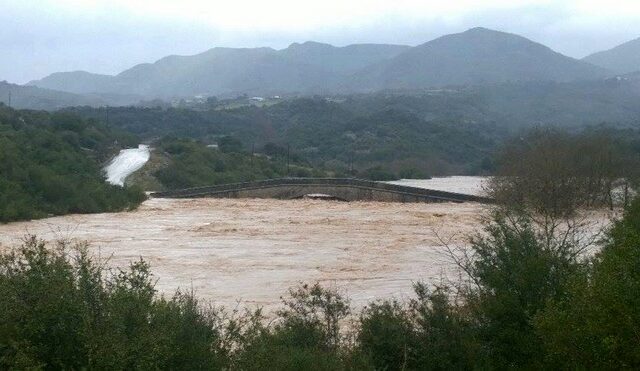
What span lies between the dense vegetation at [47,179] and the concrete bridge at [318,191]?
476 centimetres

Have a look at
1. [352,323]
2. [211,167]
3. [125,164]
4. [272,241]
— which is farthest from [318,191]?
[352,323]

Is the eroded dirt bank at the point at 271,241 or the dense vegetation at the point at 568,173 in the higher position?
the dense vegetation at the point at 568,173

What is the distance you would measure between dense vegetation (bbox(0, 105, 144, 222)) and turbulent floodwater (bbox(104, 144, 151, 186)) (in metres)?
2.21

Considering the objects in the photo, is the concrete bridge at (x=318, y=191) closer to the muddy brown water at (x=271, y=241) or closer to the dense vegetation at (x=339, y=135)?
the muddy brown water at (x=271, y=241)

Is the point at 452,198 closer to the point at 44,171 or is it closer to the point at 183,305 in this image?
the point at 44,171

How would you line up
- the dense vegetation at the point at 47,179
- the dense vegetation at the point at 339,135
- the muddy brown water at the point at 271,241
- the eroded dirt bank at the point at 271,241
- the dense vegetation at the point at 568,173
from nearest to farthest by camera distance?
the muddy brown water at the point at 271,241
the eroded dirt bank at the point at 271,241
the dense vegetation at the point at 568,173
the dense vegetation at the point at 47,179
the dense vegetation at the point at 339,135

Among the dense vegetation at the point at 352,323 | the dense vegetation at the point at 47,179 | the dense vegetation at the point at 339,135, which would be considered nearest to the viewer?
the dense vegetation at the point at 352,323

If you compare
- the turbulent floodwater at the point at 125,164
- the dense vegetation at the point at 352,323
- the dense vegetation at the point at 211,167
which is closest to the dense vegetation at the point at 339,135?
the dense vegetation at the point at 211,167

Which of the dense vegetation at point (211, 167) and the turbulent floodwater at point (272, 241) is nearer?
the turbulent floodwater at point (272, 241)

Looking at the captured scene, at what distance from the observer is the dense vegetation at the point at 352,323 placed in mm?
7324

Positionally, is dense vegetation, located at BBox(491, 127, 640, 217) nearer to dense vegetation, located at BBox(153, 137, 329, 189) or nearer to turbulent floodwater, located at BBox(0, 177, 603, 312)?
turbulent floodwater, located at BBox(0, 177, 603, 312)

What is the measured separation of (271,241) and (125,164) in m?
27.7

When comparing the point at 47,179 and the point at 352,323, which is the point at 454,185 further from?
the point at 352,323

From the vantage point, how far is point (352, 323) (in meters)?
11.2
